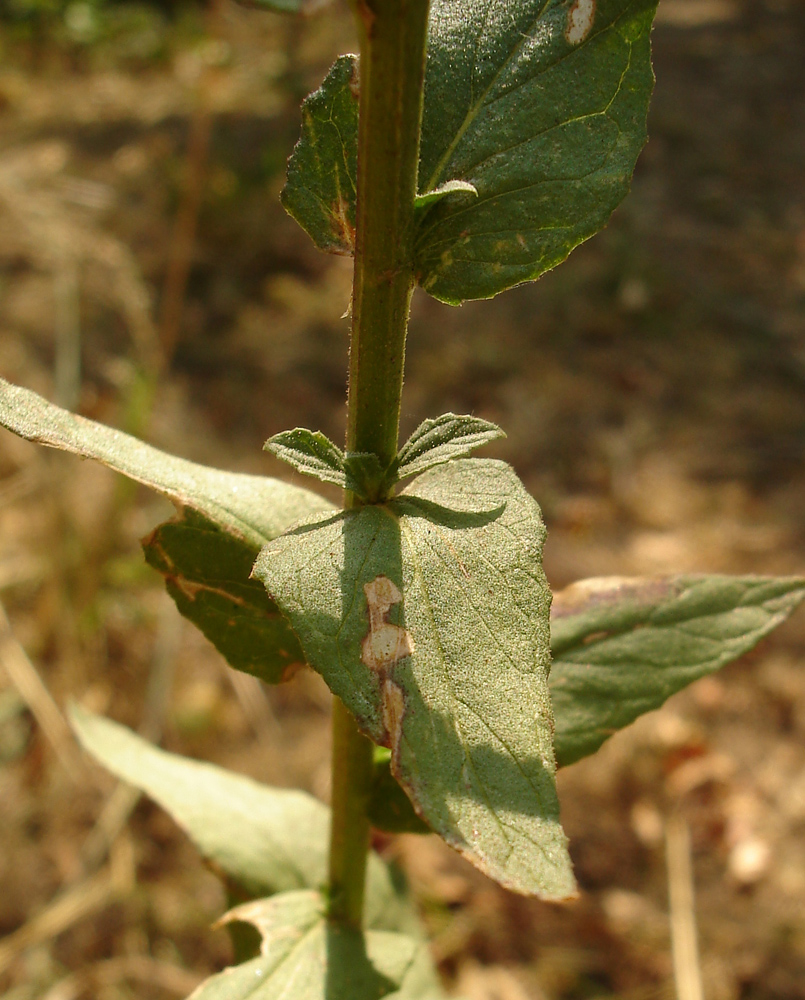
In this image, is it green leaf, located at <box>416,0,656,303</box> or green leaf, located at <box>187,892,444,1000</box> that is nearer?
green leaf, located at <box>416,0,656,303</box>

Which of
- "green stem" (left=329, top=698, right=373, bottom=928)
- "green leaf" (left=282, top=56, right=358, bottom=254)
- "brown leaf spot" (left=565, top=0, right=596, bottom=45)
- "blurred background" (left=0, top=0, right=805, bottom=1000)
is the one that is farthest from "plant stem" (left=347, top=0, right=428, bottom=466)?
"blurred background" (left=0, top=0, right=805, bottom=1000)

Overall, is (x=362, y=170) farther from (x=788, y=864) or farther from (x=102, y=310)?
(x=102, y=310)

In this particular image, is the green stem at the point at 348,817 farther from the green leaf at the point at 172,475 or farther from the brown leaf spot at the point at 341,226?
the brown leaf spot at the point at 341,226

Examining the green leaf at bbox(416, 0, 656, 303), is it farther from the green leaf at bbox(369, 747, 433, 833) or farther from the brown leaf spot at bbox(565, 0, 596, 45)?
the green leaf at bbox(369, 747, 433, 833)

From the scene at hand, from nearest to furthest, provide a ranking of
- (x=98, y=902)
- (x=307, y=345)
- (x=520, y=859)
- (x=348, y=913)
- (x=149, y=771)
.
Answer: (x=520, y=859), (x=348, y=913), (x=149, y=771), (x=98, y=902), (x=307, y=345)

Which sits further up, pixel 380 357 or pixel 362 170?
pixel 362 170

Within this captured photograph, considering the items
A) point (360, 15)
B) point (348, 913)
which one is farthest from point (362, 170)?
point (348, 913)
